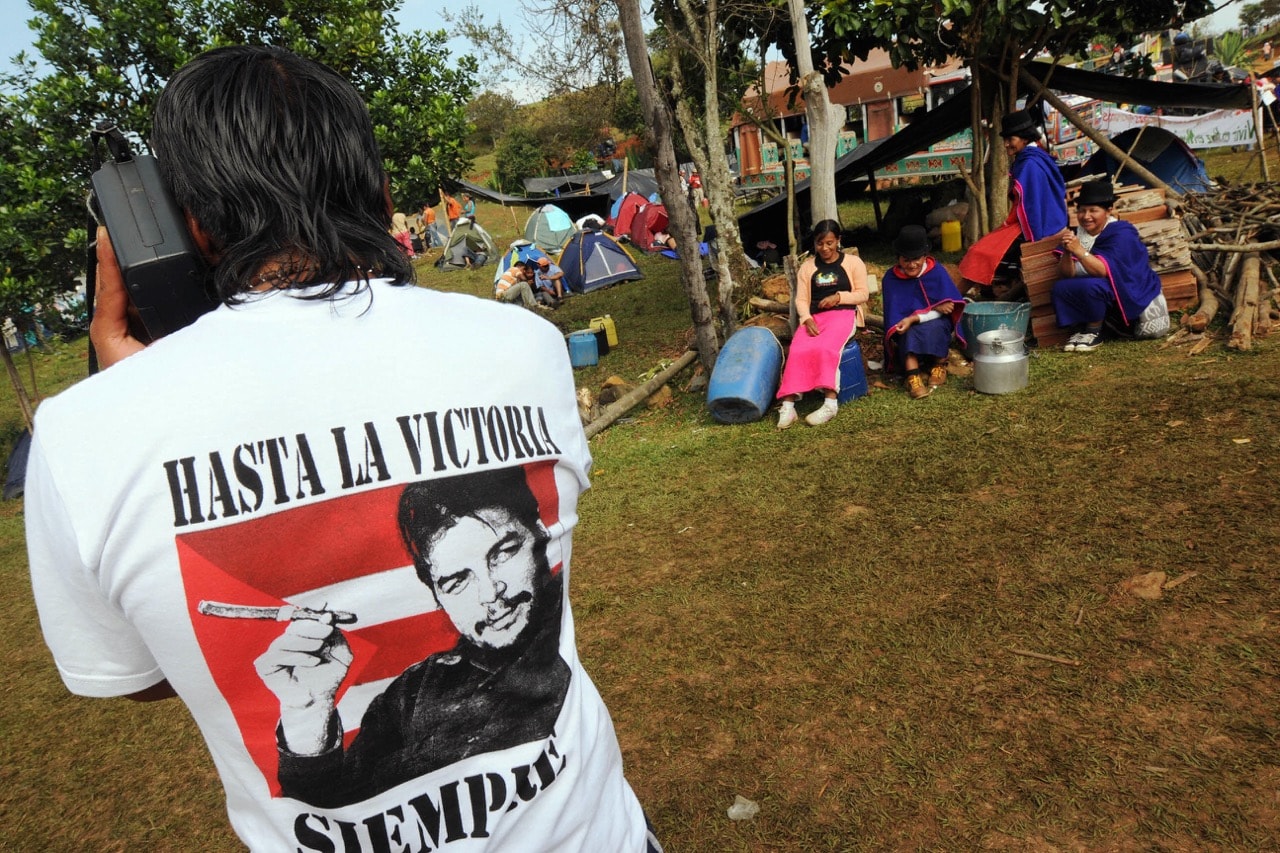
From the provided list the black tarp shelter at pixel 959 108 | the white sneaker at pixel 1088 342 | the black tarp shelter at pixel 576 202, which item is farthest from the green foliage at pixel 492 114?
the white sneaker at pixel 1088 342

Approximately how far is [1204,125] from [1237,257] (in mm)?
9339

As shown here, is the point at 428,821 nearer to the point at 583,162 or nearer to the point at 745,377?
the point at 745,377

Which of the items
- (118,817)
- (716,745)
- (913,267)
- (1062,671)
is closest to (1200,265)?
(913,267)

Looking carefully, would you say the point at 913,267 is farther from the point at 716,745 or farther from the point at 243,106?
the point at 243,106

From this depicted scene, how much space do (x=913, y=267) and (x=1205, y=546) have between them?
3.32m

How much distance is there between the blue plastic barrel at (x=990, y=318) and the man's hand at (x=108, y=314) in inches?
220

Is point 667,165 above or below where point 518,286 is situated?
above

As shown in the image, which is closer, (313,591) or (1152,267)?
(313,591)

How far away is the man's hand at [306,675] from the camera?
889 mm

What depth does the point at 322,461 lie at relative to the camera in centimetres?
88

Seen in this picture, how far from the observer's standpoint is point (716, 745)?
3.02m

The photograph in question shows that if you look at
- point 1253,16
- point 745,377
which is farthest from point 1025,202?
point 1253,16

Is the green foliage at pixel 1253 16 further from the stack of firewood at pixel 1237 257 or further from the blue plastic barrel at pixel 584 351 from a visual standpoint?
the blue plastic barrel at pixel 584 351

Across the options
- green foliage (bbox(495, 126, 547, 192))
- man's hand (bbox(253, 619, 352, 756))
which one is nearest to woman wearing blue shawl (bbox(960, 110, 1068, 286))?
man's hand (bbox(253, 619, 352, 756))
